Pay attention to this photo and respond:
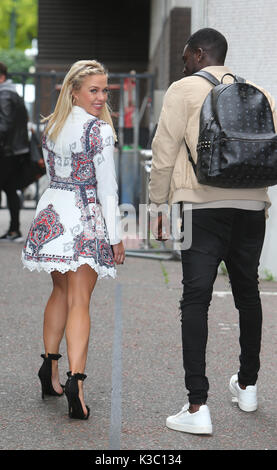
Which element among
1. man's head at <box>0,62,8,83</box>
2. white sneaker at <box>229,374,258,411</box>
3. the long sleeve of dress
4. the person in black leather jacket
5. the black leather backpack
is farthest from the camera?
man's head at <box>0,62,8,83</box>

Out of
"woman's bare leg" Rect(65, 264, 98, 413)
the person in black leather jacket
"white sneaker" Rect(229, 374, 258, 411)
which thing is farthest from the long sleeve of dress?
the person in black leather jacket

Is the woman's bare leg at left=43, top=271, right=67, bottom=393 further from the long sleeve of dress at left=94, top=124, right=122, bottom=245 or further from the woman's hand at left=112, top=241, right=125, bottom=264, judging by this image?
the long sleeve of dress at left=94, top=124, right=122, bottom=245

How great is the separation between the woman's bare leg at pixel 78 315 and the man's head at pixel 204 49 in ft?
3.54

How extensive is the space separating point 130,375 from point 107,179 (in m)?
1.39

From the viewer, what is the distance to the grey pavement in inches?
159

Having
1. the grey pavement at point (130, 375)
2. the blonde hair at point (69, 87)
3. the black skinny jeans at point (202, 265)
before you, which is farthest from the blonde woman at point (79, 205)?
the black skinny jeans at point (202, 265)

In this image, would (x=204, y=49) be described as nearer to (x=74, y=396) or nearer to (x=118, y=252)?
(x=118, y=252)

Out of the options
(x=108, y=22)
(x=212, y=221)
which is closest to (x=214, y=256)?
(x=212, y=221)

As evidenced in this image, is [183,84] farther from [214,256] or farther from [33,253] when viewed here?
[33,253]

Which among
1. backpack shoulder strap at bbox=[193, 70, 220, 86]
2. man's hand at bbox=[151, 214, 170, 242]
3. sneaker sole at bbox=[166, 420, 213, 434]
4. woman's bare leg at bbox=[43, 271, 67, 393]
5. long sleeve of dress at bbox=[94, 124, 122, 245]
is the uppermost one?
backpack shoulder strap at bbox=[193, 70, 220, 86]

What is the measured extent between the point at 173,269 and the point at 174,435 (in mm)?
5143

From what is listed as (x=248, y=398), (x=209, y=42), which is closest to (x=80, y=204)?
(x=209, y=42)

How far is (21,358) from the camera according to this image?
548 centimetres

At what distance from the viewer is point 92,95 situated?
14.2 feet
